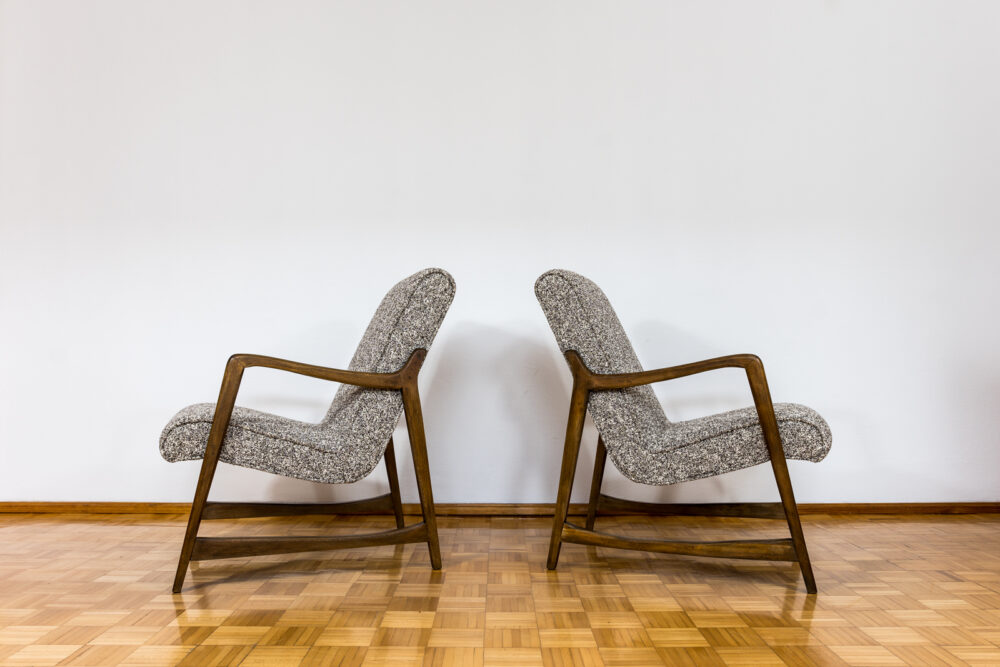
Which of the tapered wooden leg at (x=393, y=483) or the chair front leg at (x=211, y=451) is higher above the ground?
the chair front leg at (x=211, y=451)

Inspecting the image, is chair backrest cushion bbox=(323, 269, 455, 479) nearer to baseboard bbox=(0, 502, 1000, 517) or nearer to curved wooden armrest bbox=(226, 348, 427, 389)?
curved wooden armrest bbox=(226, 348, 427, 389)

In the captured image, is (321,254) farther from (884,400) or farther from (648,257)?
(884,400)

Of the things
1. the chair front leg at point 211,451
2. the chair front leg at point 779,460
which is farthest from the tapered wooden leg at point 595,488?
the chair front leg at point 211,451

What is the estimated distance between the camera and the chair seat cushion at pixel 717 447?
2.17 m

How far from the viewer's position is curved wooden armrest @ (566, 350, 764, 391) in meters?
2.21

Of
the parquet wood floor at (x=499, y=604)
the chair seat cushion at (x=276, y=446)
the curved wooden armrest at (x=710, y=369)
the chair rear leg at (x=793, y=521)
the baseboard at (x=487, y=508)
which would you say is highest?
the curved wooden armrest at (x=710, y=369)

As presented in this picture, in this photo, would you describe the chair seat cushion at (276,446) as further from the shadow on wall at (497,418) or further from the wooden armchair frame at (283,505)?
the shadow on wall at (497,418)

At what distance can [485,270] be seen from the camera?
3.32 m

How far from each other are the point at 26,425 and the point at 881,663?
343cm

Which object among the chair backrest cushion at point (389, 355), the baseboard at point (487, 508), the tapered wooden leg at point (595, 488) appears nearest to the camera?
the chair backrest cushion at point (389, 355)

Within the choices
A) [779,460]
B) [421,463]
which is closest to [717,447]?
[779,460]

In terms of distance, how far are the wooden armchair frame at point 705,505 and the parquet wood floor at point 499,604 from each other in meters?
0.10

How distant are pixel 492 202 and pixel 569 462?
1.36m

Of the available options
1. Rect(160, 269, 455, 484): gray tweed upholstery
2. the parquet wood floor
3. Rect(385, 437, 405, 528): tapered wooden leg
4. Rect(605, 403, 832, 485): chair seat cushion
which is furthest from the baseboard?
Rect(605, 403, 832, 485): chair seat cushion
